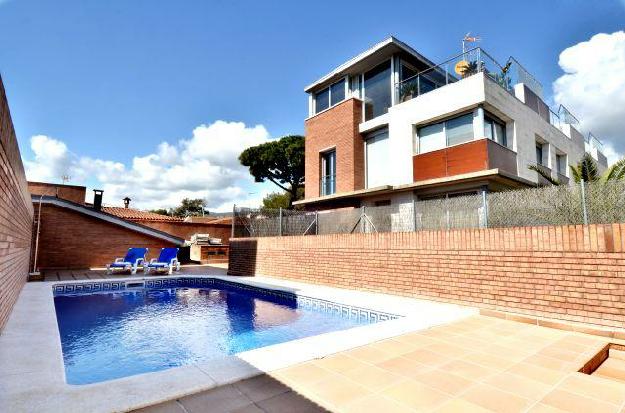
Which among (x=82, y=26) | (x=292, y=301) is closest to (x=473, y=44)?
(x=292, y=301)

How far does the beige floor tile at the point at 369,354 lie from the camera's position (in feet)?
12.8

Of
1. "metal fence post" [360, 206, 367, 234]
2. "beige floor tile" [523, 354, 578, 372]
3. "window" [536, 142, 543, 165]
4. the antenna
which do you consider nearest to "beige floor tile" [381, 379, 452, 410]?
"beige floor tile" [523, 354, 578, 372]

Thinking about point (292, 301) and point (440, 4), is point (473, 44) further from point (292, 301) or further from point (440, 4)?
point (292, 301)

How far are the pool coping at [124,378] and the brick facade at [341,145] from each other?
9461 mm

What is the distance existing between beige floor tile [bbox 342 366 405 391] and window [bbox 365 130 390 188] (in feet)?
38.4

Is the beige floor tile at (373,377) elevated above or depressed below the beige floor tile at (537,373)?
above

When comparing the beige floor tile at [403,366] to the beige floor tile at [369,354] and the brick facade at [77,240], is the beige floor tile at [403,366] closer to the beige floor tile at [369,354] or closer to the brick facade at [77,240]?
the beige floor tile at [369,354]

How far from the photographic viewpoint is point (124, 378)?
3.20 metres

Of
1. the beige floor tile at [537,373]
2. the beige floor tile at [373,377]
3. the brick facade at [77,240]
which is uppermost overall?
the brick facade at [77,240]

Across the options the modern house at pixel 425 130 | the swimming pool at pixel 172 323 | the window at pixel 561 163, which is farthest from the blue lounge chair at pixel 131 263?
the window at pixel 561 163

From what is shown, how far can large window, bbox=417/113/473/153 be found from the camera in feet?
40.0

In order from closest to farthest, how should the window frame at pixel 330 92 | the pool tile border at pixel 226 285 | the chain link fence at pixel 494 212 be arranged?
the chain link fence at pixel 494 212 < the pool tile border at pixel 226 285 < the window frame at pixel 330 92

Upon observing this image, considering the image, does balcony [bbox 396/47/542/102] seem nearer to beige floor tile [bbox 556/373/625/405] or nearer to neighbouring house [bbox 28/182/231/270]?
beige floor tile [bbox 556/373/625/405]

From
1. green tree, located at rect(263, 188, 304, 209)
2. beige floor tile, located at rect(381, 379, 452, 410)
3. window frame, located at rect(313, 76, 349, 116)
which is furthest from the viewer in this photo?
green tree, located at rect(263, 188, 304, 209)
